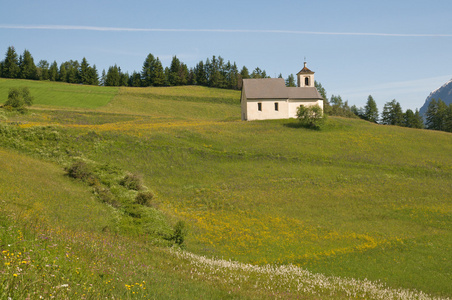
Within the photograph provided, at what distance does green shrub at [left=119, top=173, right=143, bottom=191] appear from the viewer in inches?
1196

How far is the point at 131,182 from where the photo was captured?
3061 centimetres

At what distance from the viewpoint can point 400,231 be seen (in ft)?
96.0

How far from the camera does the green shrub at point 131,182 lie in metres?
30.4

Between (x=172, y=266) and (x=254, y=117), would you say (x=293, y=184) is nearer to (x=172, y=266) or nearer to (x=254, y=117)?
(x=172, y=266)

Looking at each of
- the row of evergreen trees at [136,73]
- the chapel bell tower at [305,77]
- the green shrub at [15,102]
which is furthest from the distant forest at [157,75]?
the green shrub at [15,102]

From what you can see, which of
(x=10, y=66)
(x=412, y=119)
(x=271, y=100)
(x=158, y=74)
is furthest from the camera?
(x=158, y=74)

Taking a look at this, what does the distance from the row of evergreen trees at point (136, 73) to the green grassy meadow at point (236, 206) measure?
72.0 m

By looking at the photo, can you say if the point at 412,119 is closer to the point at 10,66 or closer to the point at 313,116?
the point at 313,116

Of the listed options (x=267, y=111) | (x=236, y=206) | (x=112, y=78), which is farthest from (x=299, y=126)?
(x=112, y=78)

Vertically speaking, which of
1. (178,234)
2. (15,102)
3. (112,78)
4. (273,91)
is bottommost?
(178,234)

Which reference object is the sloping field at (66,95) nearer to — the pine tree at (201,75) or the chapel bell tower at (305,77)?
the pine tree at (201,75)

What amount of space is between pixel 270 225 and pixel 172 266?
1746 cm

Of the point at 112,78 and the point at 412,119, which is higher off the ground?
the point at 112,78

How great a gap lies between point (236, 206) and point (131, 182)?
9687 millimetres
